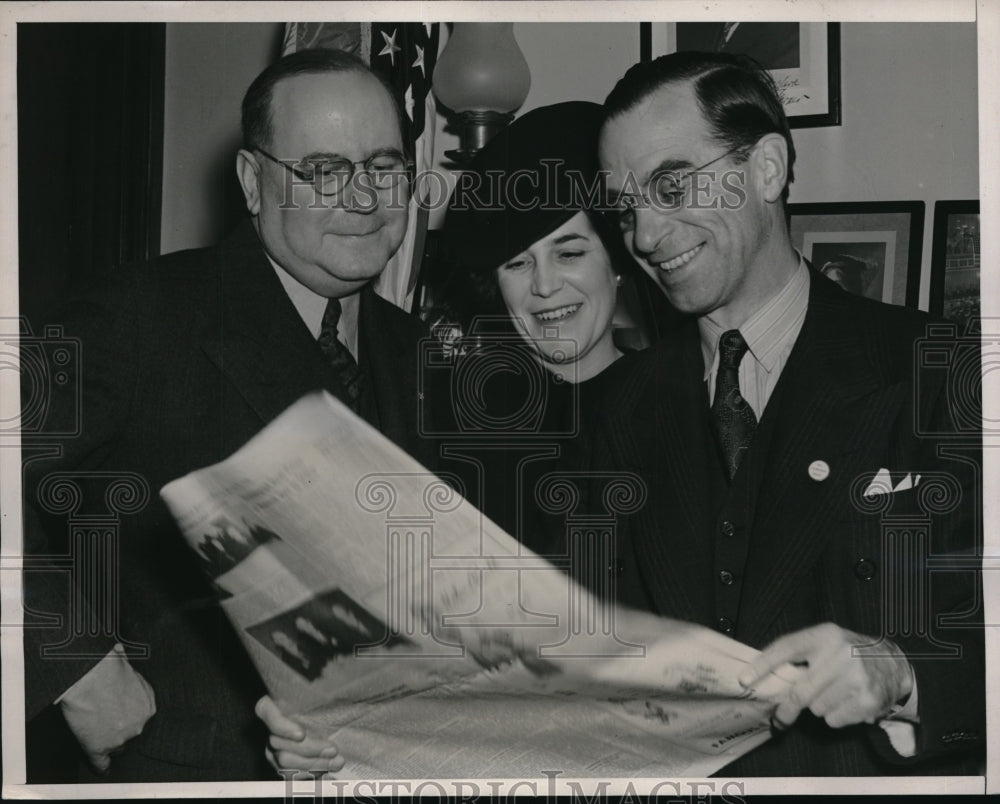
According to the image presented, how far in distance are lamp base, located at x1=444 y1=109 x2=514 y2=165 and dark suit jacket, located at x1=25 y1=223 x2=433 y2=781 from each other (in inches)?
11.5

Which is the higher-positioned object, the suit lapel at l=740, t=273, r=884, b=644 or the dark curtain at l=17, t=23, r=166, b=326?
the dark curtain at l=17, t=23, r=166, b=326

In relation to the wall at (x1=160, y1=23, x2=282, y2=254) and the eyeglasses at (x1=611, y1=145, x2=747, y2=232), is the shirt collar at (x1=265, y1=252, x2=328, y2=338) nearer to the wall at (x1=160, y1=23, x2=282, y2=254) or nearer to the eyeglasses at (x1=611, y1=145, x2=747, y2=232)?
the wall at (x1=160, y1=23, x2=282, y2=254)

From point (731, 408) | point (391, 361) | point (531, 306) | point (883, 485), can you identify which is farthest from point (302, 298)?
point (883, 485)

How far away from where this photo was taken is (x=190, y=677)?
168cm

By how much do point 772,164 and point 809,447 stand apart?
18.9 inches

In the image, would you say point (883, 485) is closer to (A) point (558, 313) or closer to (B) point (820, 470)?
(B) point (820, 470)

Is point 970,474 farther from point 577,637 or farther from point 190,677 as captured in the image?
point 190,677

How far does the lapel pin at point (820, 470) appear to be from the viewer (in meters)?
1.65

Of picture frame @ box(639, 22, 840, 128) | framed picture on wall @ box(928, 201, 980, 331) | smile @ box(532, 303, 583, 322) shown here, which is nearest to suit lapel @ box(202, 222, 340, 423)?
smile @ box(532, 303, 583, 322)

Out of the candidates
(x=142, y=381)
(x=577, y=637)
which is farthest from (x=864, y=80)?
(x=142, y=381)

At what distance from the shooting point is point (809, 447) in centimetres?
165

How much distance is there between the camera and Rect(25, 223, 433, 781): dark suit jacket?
1669 mm

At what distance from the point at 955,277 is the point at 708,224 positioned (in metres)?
0.44

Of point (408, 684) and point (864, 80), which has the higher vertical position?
point (864, 80)
